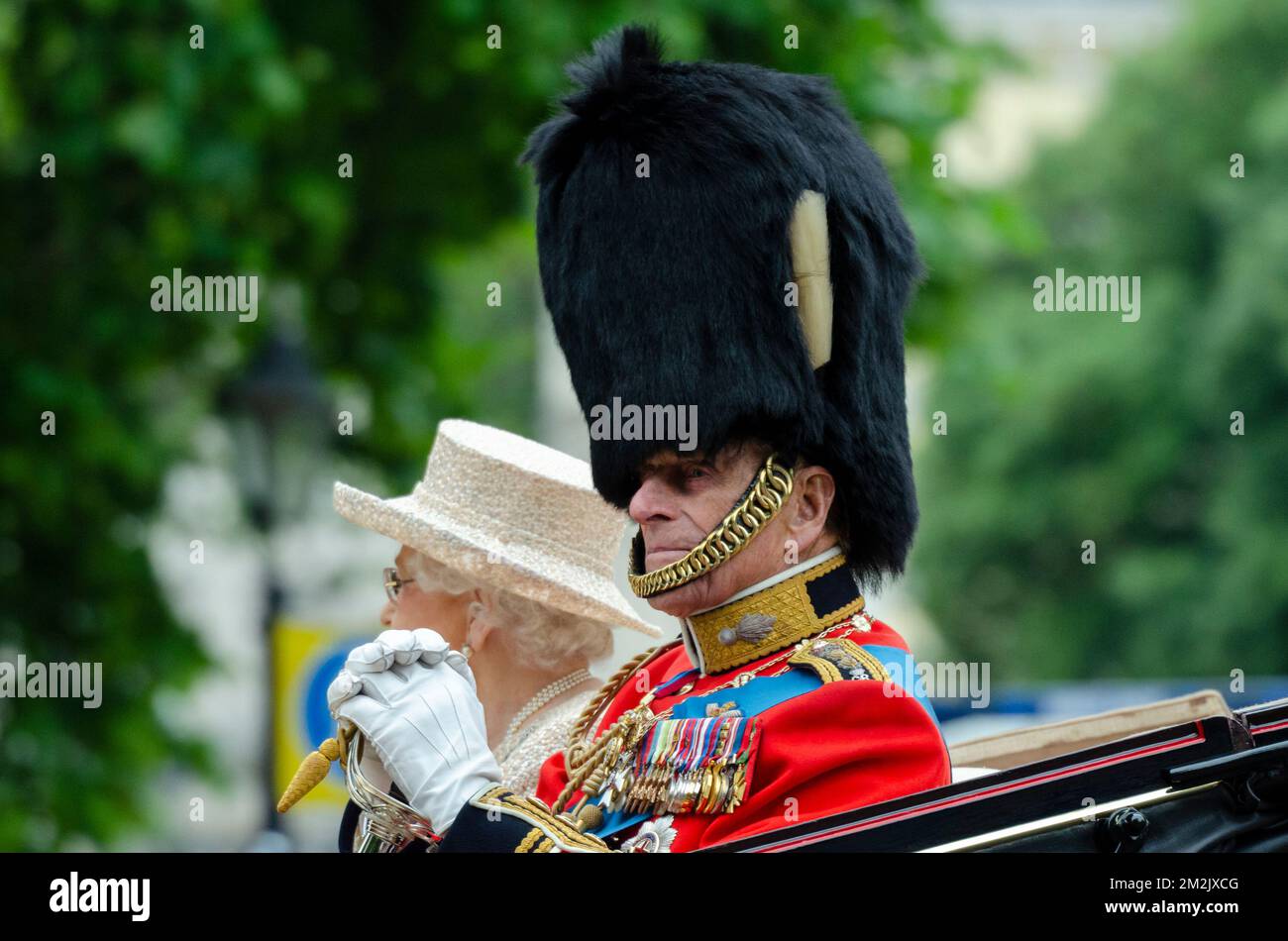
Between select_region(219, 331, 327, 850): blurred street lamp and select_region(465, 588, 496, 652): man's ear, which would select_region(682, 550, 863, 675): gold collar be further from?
select_region(219, 331, 327, 850): blurred street lamp

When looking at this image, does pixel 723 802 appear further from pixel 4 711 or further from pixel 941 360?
pixel 941 360

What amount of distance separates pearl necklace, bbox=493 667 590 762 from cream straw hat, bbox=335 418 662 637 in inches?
6.5

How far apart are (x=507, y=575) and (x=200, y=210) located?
4.10 m

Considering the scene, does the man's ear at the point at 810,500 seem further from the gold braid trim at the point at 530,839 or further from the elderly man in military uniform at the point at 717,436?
the gold braid trim at the point at 530,839

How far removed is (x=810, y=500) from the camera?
3.90 meters

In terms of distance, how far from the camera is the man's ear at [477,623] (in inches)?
199

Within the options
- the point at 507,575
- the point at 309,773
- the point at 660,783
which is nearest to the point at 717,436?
the point at 660,783

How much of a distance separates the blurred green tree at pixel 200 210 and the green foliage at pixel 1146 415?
41.4 ft

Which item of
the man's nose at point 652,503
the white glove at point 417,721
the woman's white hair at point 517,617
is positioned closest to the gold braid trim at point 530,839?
the white glove at point 417,721

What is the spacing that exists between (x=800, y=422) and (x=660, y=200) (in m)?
0.51

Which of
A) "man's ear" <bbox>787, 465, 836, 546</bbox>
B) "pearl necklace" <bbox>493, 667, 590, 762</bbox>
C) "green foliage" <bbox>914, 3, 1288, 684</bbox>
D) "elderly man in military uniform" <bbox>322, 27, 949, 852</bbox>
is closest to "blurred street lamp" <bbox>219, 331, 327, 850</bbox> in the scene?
"pearl necklace" <bbox>493, 667, 590, 762</bbox>

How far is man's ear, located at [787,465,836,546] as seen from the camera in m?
3.88

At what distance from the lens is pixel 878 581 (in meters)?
4.05
